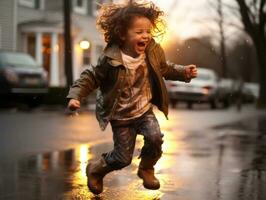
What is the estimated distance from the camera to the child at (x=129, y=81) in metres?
5.57

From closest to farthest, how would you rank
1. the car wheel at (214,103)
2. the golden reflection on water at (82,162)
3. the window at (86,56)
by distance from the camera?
1. the golden reflection on water at (82,162)
2. the car wheel at (214,103)
3. the window at (86,56)

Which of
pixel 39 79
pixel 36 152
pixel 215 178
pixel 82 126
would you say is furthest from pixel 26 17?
pixel 215 178

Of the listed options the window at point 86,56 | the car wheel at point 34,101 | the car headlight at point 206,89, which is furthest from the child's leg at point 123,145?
the window at point 86,56

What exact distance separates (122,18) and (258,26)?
26432 millimetres

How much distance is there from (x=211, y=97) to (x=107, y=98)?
24.1 meters

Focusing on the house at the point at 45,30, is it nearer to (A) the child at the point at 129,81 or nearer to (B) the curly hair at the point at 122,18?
(B) the curly hair at the point at 122,18

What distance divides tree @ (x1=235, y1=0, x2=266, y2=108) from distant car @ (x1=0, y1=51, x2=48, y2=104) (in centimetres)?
1200

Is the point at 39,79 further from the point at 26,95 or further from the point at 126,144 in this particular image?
the point at 126,144

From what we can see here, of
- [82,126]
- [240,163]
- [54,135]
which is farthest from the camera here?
[82,126]

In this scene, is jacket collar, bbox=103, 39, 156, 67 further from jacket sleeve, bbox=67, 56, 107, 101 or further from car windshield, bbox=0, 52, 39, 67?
car windshield, bbox=0, 52, 39, 67

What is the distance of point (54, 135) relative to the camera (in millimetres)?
12023

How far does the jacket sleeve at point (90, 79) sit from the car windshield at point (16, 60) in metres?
15.2

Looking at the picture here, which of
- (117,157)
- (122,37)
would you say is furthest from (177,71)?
(117,157)

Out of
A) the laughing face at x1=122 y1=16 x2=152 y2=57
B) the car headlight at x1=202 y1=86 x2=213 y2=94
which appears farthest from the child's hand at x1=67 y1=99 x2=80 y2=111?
the car headlight at x1=202 y1=86 x2=213 y2=94
